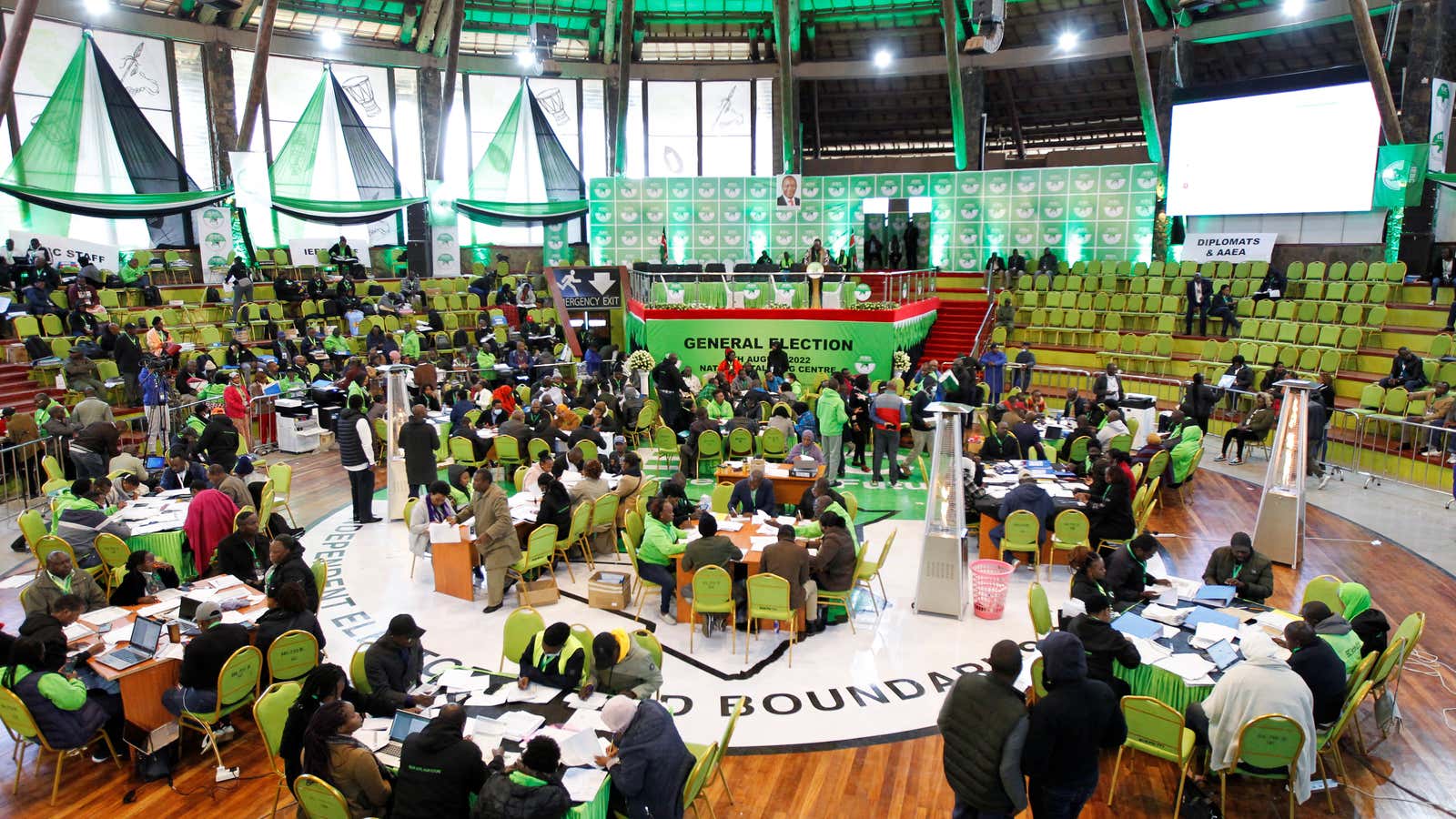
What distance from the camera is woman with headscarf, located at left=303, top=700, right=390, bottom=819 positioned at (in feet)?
15.4

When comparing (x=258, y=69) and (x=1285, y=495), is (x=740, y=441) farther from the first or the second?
(x=258, y=69)

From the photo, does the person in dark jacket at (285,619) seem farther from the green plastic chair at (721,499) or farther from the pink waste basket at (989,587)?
the pink waste basket at (989,587)

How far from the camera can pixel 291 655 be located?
6.25m

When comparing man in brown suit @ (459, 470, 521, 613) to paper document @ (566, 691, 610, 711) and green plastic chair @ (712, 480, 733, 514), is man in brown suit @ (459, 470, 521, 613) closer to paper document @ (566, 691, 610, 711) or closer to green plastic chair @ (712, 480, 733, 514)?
green plastic chair @ (712, 480, 733, 514)

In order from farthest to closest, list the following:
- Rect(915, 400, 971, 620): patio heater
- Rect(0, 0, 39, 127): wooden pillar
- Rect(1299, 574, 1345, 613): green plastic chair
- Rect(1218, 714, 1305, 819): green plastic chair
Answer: Rect(0, 0, 39, 127): wooden pillar → Rect(915, 400, 971, 620): patio heater → Rect(1299, 574, 1345, 613): green plastic chair → Rect(1218, 714, 1305, 819): green plastic chair

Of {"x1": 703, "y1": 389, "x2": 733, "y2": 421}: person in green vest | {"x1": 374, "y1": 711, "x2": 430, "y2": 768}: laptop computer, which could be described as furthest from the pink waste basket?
{"x1": 703, "y1": 389, "x2": 733, "y2": 421}: person in green vest

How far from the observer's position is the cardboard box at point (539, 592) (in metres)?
8.95

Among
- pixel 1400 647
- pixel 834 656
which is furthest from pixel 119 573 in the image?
pixel 1400 647

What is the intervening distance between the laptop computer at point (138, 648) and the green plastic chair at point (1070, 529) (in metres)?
7.94

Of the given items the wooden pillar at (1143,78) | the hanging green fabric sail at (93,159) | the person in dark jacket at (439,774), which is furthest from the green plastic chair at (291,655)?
the wooden pillar at (1143,78)

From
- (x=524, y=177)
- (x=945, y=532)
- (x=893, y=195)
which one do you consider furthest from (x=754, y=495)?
(x=524, y=177)

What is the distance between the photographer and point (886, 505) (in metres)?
12.5

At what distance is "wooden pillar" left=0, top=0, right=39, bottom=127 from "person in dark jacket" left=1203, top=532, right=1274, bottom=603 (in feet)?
69.4

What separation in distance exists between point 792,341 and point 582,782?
15530 millimetres
